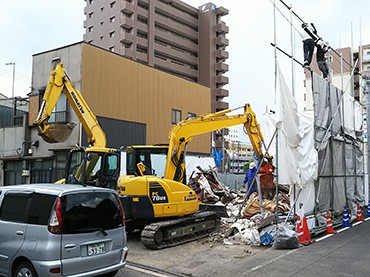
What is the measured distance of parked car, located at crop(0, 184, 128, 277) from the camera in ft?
15.9

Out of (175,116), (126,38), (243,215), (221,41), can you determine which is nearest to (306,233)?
(243,215)

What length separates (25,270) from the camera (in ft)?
16.3

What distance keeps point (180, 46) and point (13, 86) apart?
3333cm

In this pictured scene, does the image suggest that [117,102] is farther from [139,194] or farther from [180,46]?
[180,46]

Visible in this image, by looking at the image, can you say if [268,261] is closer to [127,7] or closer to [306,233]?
[306,233]

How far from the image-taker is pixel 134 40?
5769 cm

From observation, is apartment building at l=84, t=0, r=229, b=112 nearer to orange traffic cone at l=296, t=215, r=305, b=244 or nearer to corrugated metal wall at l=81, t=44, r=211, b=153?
corrugated metal wall at l=81, t=44, r=211, b=153

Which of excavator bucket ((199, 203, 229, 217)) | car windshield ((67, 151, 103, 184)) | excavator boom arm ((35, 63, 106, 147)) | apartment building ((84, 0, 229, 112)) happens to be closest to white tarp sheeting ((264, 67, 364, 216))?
excavator bucket ((199, 203, 229, 217))

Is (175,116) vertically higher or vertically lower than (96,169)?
higher

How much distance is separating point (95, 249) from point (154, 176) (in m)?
4.60

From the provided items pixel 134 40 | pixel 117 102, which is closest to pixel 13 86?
pixel 134 40

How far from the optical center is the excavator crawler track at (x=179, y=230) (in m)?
8.58

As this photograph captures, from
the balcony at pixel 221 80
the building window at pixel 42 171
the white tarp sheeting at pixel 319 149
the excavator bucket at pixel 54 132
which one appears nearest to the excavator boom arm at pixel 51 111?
the excavator bucket at pixel 54 132

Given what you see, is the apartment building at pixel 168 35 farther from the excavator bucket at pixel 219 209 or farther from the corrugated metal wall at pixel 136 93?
the excavator bucket at pixel 219 209
